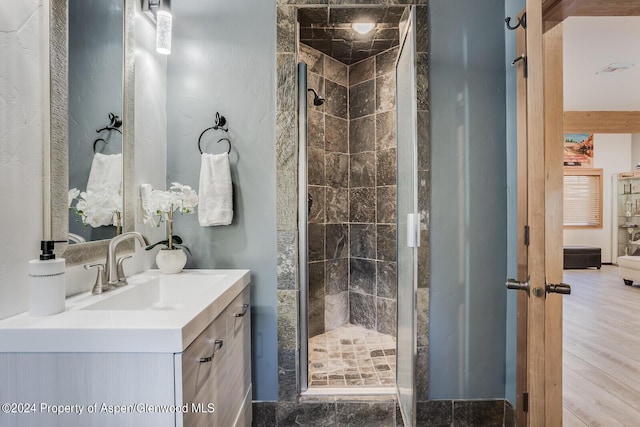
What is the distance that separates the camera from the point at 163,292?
148cm

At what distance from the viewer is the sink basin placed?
49.6 inches

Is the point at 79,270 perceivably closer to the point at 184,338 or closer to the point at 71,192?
the point at 71,192

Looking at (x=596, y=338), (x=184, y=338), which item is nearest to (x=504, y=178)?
(x=184, y=338)

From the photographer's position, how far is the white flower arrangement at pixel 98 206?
1.18 meters

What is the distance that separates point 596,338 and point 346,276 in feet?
8.10

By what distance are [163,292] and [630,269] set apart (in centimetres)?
666

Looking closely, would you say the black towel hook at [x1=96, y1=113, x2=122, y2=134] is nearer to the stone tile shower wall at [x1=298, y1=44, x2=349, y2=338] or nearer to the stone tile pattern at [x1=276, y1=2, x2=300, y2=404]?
the stone tile pattern at [x1=276, y1=2, x2=300, y2=404]

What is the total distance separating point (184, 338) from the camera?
2.72 ft

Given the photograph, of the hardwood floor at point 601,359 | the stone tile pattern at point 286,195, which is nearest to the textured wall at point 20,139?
the stone tile pattern at point 286,195

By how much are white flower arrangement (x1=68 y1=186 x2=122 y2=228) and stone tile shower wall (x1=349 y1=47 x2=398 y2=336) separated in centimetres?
210

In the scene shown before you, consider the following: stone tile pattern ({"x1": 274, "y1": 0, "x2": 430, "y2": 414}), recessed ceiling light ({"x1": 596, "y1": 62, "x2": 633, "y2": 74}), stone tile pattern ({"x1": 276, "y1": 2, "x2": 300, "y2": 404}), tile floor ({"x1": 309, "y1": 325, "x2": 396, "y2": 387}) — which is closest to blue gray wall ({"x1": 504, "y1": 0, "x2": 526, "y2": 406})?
stone tile pattern ({"x1": 274, "y1": 0, "x2": 430, "y2": 414})

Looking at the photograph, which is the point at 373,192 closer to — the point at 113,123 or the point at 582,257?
the point at 113,123

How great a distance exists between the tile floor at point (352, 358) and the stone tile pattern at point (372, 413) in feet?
0.67

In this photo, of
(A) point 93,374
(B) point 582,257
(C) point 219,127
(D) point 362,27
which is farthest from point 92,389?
(B) point 582,257
